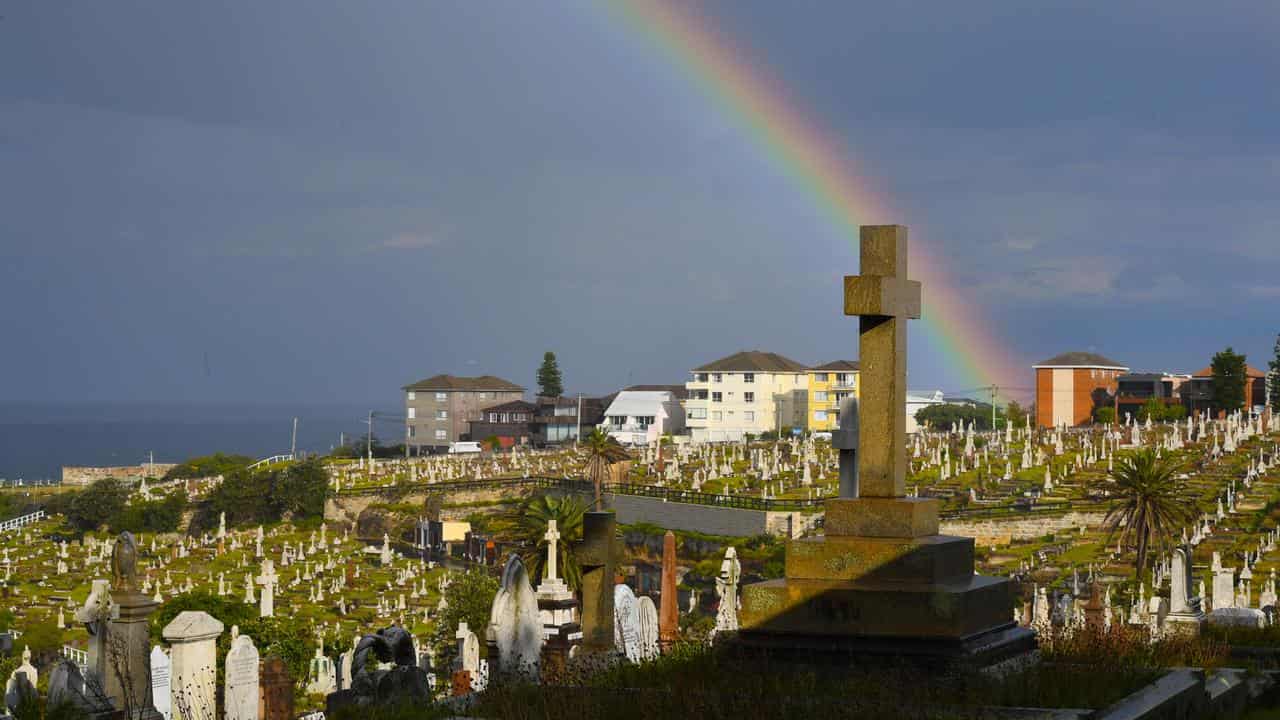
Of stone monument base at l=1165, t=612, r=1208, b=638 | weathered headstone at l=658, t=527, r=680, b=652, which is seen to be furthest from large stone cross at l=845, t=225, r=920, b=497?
weathered headstone at l=658, t=527, r=680, b=652

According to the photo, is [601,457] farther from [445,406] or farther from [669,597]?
[445,406]

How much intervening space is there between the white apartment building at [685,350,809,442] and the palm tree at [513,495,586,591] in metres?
87.8

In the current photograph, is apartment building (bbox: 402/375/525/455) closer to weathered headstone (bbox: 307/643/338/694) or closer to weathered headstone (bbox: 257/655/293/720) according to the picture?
weathered headstone (bbox: 307/643/338/694)

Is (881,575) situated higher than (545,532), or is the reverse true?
(881,575)

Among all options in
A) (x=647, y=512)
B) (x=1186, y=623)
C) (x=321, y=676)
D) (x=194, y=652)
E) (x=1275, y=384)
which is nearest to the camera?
(x=194, y=652)

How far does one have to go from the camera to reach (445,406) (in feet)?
508

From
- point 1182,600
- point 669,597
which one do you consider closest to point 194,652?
point 1182,600

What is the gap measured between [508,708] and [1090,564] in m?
44.1

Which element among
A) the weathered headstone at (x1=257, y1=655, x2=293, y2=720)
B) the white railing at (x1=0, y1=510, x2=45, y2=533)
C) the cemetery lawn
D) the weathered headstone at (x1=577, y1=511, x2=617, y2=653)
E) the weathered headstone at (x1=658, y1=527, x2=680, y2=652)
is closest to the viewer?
the cemetery lawn

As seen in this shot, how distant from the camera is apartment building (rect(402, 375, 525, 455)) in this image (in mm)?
154625

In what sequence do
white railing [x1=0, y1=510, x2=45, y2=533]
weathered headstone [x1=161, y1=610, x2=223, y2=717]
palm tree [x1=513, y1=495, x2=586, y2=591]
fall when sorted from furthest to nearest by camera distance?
white railing [x1=0, y1=510, x2=45, y2=533]
palm tree [x1=513, y1=495, x2=586, y2=591]
weathered headstone [x1=161, y1=610, x2=223, y2=717]

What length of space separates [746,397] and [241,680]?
117 metres

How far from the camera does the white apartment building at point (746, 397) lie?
133 m

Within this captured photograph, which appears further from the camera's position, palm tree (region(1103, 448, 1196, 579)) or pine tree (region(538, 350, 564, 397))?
pine tree (region(538, 350, 564, 397))
